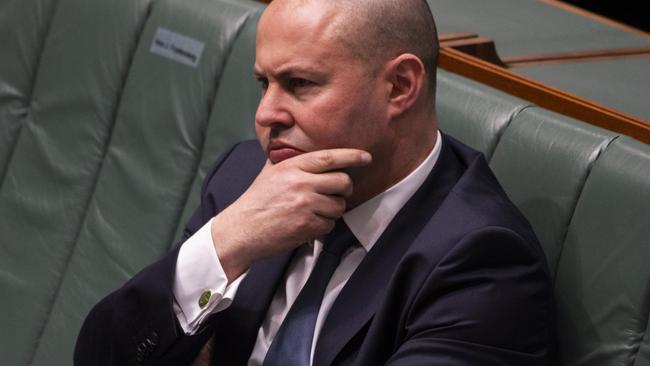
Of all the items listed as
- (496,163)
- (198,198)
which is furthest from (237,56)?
(496,163)

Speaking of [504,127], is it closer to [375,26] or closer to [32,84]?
[375,26]

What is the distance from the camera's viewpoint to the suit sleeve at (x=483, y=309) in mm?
1370

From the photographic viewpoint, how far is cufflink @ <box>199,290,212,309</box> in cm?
155

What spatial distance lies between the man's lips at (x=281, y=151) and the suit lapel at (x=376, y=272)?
0.49 feet

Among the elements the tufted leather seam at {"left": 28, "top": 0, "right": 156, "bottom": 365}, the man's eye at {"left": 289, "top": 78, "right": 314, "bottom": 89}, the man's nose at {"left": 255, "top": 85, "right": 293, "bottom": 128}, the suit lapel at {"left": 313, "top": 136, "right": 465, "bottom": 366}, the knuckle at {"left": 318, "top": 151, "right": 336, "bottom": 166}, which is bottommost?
the tufted leather seam at {"left": 28, "top": 0, "right": 156, "bottom": 365}

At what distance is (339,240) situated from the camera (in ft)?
5.07

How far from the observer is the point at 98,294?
2.06m

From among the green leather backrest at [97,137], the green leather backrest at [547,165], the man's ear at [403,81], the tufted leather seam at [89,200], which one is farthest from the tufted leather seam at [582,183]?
the tufted leather seam at [89,200]

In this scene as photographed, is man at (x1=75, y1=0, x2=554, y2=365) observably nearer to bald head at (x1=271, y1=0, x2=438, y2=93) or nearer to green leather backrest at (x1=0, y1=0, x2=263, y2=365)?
bald head at (x1=271, y1=0, x2=438, y2=93)

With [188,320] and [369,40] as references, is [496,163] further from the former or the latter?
[188,320]

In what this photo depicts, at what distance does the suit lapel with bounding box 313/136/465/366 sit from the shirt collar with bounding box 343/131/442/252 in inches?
0.5

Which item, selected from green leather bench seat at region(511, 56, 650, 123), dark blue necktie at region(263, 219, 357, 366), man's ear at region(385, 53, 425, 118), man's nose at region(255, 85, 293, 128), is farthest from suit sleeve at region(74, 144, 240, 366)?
green leather bench seat at region(511, 56, 650, 123)

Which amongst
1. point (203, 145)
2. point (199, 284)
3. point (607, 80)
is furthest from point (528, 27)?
point (199, 284)

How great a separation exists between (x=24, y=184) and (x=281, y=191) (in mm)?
856
